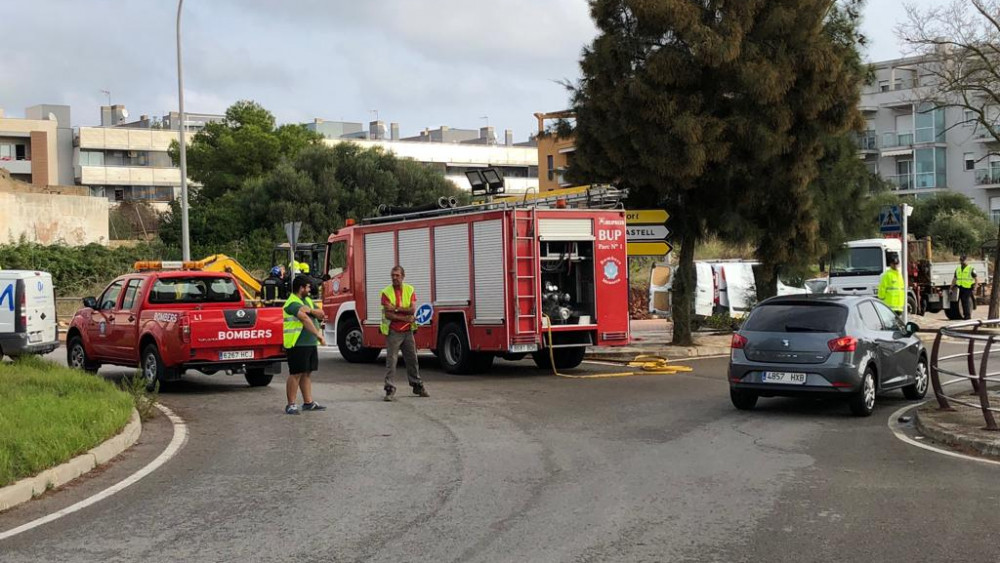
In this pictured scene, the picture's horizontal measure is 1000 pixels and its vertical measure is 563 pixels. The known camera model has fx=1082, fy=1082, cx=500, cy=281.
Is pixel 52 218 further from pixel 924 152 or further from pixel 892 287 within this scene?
pixel 924 152

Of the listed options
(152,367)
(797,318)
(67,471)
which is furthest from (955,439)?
(152,367)

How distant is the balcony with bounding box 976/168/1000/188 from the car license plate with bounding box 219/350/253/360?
59752mm

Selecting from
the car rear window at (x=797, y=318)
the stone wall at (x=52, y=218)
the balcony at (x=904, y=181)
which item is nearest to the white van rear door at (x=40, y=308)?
the car rear window at (x=797, y=318)

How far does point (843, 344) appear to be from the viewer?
12727 millimetres

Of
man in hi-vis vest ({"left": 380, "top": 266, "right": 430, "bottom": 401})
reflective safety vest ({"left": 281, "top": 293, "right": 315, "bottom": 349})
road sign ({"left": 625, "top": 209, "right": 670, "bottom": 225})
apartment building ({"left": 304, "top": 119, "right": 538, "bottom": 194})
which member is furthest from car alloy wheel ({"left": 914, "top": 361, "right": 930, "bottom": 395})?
apartment building ({"left": 304, "top": 119, "right": 538, "bottom": 194})

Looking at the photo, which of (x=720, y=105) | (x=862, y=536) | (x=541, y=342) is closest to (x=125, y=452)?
(x=862, y=536)

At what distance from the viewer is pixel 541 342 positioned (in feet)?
58.5

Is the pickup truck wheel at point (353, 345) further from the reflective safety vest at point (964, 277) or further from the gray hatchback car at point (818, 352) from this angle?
the reflective safety vest at point (964, 277)

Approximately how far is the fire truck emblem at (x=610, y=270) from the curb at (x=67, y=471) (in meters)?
9.18

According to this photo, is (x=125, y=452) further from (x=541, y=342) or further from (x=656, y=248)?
(x=656, y=248)

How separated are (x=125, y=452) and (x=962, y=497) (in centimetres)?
774

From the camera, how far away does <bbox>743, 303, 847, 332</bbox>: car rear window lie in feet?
42.6

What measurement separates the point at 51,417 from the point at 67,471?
6.50ft

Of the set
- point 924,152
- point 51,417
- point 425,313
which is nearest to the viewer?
point 51,417
